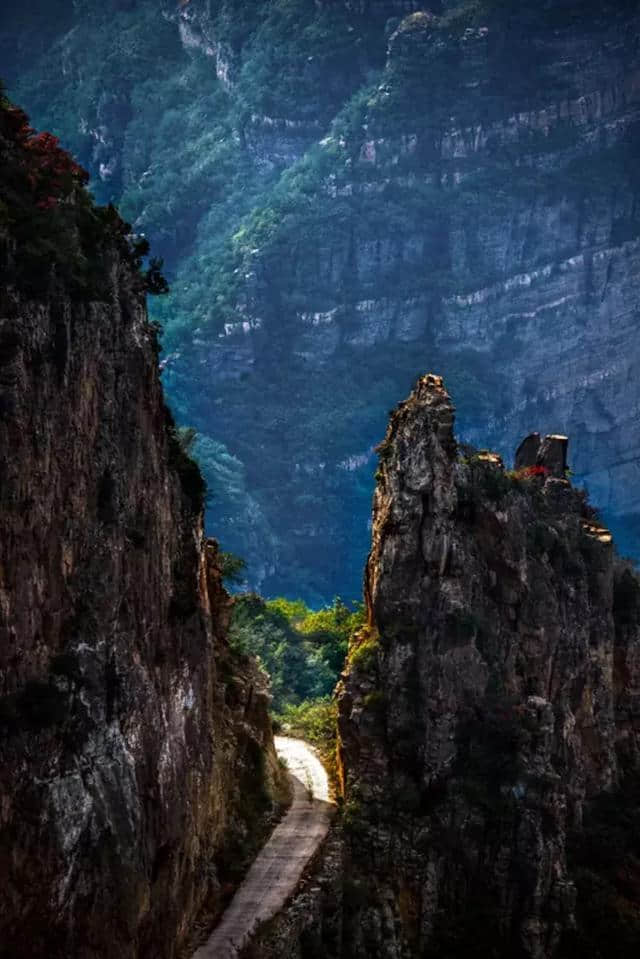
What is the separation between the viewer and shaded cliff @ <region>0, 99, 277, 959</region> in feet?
151

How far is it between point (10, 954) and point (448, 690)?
31.5 m

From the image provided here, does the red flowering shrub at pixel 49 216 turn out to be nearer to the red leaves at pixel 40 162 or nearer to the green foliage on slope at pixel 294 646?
the red leaves at pixel 40 162

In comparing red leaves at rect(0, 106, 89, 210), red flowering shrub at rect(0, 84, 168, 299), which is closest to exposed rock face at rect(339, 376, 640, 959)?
red flowering shrub at rect(0, 84, 168, 299)

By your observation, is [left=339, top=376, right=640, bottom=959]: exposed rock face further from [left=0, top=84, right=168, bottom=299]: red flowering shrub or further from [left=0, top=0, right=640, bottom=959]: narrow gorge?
[left=0, top=84, right=168, bottom=299]: red flowering shrub

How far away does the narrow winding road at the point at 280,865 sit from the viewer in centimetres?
6016

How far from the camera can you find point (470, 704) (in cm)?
7362

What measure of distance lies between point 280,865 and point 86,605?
73.6ft

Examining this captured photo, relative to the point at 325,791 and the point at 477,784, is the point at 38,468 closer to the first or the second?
the point at 477,784

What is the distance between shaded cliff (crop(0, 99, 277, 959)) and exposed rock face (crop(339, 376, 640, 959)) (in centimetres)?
1231

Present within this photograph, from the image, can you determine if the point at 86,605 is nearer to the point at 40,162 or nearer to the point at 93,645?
the point at 93,645

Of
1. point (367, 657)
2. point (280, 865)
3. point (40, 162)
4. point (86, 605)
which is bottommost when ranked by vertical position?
point (86, 605)

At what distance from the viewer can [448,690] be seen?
73.6 metres

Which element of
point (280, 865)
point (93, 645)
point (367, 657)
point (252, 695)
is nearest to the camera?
point (93, 645)

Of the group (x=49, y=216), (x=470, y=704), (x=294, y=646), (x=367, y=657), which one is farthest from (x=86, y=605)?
(x=294, y=646)
